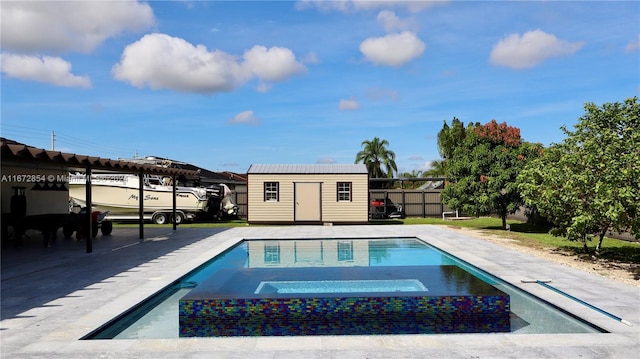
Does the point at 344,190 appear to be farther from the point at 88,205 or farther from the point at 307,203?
the point at 88,205

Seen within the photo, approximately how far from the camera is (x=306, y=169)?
22078 millimetres

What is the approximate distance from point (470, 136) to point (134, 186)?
625 inches

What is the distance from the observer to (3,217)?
13.2 meters

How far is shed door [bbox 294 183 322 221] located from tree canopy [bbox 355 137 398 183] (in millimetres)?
16757

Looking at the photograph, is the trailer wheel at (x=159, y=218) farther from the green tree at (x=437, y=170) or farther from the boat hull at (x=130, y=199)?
the green tree at (x=437, y=170)

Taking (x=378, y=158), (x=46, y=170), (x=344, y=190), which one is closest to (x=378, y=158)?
(x=378, y=158)

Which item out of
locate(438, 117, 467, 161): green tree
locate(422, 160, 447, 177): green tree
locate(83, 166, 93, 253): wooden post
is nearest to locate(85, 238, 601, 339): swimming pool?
locate(83, 166, 93, 253): wooden post

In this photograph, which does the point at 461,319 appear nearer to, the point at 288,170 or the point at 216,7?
the point at 216,7

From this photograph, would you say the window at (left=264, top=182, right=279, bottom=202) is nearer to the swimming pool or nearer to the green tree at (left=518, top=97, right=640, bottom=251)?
the swimming pool

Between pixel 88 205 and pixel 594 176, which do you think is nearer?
pixel 594 176

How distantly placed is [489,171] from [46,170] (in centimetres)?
1724

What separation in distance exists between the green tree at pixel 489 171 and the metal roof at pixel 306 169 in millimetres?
4959

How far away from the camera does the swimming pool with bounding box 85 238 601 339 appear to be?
5.86 meters

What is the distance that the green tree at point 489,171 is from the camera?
17188mm
